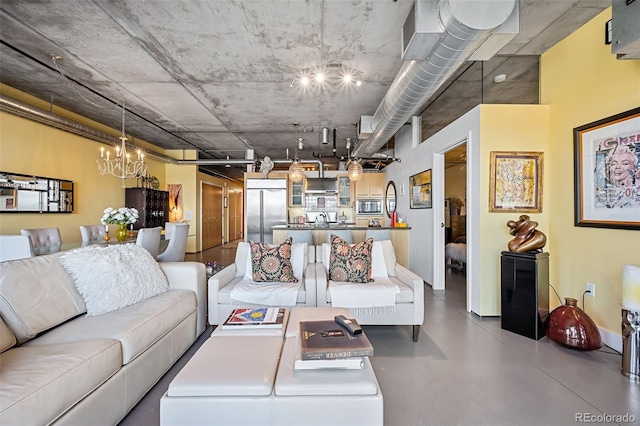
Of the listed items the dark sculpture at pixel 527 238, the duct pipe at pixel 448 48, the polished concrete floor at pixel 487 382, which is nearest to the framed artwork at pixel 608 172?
the dark sculpture at pixel 527 238

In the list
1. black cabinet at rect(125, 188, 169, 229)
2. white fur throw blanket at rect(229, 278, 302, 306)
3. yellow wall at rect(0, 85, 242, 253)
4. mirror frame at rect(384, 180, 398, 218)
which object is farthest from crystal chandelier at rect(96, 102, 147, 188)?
mirror frame at rect(384, 180, 398, 218)

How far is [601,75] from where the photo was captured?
253 cm

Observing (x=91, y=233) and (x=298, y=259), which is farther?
(x=91, y=233)

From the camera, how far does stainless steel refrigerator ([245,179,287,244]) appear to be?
7.62 m

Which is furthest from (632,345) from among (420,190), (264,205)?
(264,205)

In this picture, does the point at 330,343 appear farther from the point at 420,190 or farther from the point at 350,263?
the point at 420,190

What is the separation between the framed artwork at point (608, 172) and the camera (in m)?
2.27

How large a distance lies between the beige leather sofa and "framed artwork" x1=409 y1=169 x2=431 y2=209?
380cm

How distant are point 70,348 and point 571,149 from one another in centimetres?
428

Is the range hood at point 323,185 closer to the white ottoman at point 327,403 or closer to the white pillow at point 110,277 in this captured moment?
the white pillow at point 110,277

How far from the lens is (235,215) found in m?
12.3

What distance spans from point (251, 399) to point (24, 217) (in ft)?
16.3

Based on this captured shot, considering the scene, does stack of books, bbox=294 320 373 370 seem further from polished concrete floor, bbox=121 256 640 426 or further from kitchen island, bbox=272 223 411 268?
kitchen island, bbox=272 223 411 268

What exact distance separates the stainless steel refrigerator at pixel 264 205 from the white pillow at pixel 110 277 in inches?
205
